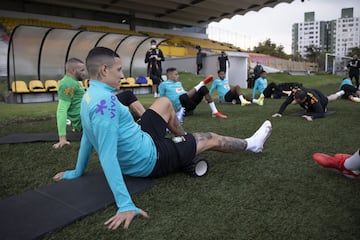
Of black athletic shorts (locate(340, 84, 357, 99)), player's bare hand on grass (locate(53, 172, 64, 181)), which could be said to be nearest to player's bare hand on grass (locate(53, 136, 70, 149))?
player's bare hand on grass (locate(53, 172, 64, 181))

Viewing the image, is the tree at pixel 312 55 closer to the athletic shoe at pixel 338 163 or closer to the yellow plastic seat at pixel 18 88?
the yellow plastic seat at pixel 18 88

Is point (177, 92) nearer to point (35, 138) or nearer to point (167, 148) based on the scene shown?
point (35, 138)

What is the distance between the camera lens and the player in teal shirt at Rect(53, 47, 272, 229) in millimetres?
2094

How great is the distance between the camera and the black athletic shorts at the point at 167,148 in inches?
105

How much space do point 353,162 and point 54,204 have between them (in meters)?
2.61

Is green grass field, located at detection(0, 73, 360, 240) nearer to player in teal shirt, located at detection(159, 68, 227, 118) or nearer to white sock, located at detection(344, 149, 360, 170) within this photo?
white sock, located at detection(344, 149, 360, 170)

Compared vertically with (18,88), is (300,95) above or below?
below

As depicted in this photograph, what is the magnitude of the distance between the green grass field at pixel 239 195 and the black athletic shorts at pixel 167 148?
0.18 m

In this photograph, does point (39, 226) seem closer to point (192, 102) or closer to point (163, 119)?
point (163, 119)

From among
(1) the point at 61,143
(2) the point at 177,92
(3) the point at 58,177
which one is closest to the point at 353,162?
(3) the point at 58,177

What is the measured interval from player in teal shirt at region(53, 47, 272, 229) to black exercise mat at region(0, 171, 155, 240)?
194mm

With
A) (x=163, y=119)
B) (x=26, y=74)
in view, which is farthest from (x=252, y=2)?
(x=163, y=119)

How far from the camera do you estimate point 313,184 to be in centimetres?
272

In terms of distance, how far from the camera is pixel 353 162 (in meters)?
2.69
